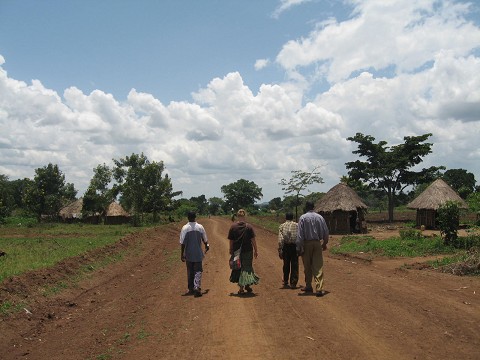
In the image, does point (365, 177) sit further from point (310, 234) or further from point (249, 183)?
point (249, 183)

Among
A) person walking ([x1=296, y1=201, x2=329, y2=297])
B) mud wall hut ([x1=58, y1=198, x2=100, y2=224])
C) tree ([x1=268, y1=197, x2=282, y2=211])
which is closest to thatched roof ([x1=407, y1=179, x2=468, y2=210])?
person walking ([x1=296, y1=201, x2=329, y2=297])

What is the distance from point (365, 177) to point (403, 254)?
3275 cm

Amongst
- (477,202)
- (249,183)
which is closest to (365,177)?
(477,202)

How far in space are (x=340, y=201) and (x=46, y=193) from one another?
42821 mm

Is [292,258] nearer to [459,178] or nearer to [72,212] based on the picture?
[72,212]

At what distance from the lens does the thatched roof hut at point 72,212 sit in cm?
6138

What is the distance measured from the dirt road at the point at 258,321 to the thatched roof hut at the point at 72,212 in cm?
5216

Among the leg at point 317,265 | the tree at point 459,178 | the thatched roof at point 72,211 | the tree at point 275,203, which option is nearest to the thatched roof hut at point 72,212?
the thatched roof at point 72,211

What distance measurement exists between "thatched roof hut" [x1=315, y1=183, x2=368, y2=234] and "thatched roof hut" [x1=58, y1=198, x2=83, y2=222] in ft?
129

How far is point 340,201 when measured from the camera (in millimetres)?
33031

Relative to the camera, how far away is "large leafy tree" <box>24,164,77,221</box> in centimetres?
5603

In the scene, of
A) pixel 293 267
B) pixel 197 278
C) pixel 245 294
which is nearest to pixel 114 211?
pixel 197 278

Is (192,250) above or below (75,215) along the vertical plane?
below

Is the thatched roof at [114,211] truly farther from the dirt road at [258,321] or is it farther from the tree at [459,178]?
the tree at [459,178]
